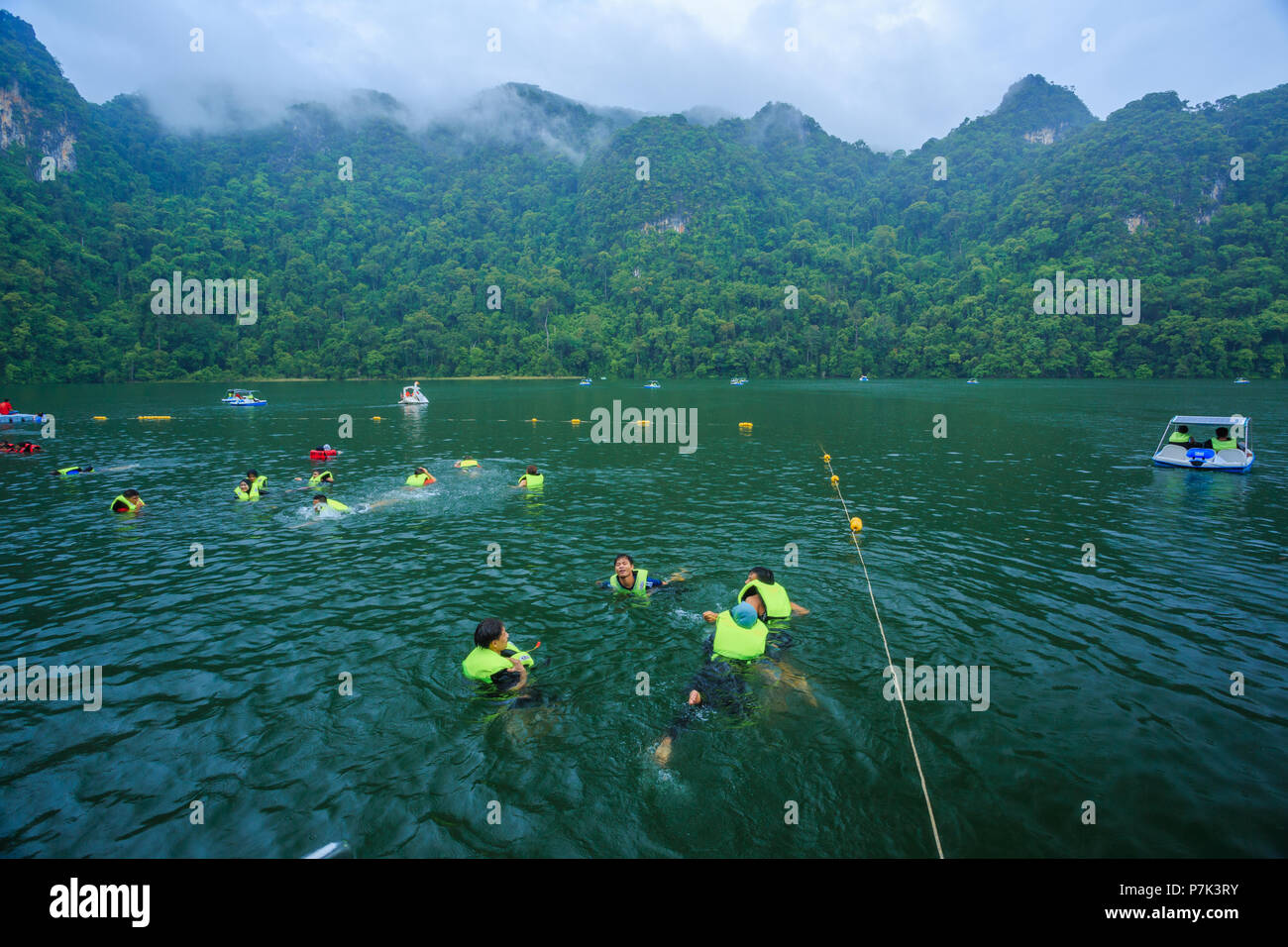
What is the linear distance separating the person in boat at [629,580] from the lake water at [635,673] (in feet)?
2.24

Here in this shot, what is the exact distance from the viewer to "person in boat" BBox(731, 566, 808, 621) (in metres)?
11.7

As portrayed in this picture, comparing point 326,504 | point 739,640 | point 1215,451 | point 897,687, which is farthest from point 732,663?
point 1215,451

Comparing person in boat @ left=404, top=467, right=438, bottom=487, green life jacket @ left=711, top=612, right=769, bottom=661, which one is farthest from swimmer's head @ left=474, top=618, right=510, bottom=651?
person in boat @ left=404, top=467, right=438, bottom=487

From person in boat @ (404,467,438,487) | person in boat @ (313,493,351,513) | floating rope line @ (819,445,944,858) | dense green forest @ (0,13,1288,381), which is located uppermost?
dense green forest @ (0,13,1288,381)

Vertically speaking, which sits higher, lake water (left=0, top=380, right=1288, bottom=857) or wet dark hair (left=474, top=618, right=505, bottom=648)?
wet dark hair (left=474, top=618, right=505, bottom=648)

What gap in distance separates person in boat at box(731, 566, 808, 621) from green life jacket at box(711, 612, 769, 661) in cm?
97

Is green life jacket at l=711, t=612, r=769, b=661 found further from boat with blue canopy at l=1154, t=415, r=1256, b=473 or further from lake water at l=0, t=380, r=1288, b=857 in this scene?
boat with blue canopy at l=1154, t=415, r=1256, b=473

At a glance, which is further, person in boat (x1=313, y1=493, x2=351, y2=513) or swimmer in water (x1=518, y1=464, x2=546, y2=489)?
swimmer in water (x1=518, y1=464, x2=546, y2=489)

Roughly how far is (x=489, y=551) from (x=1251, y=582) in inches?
777

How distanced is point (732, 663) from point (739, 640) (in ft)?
1.56

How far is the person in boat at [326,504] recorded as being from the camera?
21.7 meters

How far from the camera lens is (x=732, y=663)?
423 inches

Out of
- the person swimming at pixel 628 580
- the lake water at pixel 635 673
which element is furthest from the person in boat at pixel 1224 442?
the person swimming at pixel 628 580

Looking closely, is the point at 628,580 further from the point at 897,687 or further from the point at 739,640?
the point at 897,687
